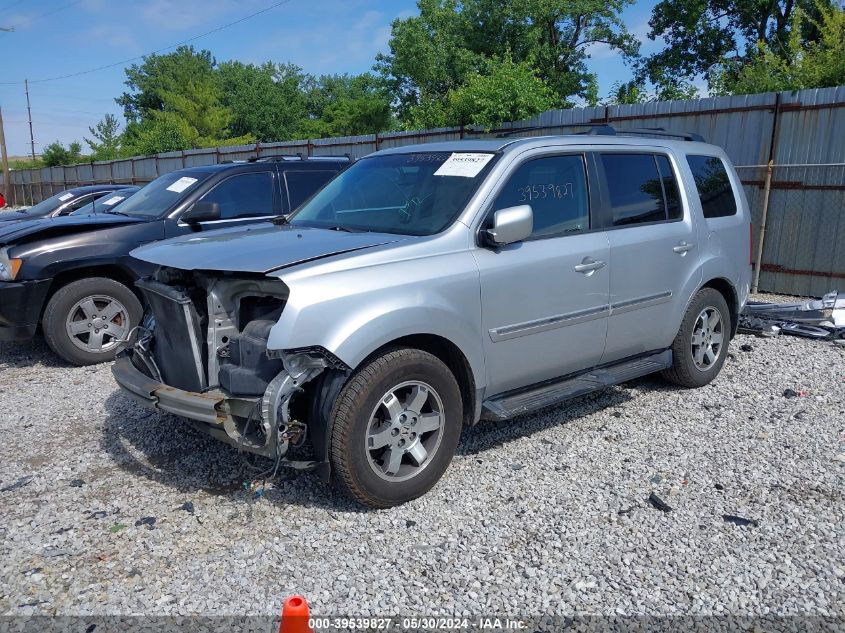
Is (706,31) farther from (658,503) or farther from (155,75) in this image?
(155,75)

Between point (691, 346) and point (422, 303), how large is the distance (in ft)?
9.38

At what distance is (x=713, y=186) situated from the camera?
566 cm

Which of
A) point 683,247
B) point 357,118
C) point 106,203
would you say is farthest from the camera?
point 357,118

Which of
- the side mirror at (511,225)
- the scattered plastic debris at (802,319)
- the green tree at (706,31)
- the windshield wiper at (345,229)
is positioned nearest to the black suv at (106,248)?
the windshield wiper at (345,229)

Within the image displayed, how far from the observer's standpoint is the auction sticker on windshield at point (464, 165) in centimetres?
420

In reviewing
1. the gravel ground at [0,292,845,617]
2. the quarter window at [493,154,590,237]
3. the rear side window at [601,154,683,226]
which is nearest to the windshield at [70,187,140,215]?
the gravel ground at [0,292,845,617]

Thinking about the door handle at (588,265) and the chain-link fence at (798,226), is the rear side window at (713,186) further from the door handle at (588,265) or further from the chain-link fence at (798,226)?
the chain-link fence at (798,226)

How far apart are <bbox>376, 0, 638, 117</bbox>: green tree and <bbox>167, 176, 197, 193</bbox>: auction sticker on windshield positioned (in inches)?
825

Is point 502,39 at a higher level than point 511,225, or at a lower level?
higher

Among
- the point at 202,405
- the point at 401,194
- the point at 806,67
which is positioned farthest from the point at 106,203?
the point at 806,67

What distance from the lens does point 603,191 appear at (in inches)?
185

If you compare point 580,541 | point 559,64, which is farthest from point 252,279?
point 559,64

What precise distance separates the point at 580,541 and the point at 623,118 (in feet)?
29.5

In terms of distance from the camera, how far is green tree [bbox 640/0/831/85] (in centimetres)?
2442
